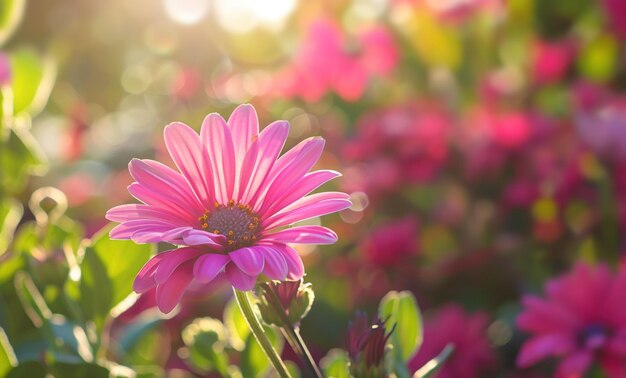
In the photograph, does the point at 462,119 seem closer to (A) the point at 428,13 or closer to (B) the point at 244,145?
(A) the point at 428,13

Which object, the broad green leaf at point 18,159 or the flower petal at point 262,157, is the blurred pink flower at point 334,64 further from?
the flower petal at point 262,157

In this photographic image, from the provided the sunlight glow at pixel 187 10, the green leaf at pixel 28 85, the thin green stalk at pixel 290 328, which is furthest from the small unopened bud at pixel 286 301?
the sunlight glow at pixel 187 10

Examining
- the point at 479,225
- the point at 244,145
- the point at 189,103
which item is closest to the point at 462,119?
the point at 479,225

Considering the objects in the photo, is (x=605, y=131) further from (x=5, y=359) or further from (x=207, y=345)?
(x=5, y=359)

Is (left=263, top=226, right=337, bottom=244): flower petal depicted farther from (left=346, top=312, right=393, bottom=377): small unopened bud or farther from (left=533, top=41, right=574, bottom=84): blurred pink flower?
(left=533, top=41, right=574, bottom=84): blurred pink flower

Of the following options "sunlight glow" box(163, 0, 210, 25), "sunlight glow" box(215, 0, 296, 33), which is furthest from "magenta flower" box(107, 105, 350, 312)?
"sunlight glow" box(163, 0, 210, 25)
